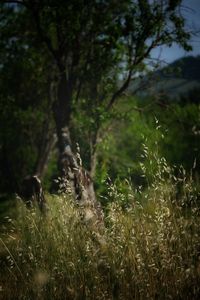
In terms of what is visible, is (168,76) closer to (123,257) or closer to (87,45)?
(87,45)

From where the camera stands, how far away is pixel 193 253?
3.95 m

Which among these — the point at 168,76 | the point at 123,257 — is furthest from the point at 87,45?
the point at 123,257

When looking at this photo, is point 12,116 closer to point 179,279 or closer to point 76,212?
point 76,212

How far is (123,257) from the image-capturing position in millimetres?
4137

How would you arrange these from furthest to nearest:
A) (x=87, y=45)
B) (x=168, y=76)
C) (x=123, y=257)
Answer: (x=168, y=76)
(x=87, y=45)
(x=123, y=257)

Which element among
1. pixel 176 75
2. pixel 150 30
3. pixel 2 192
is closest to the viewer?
pixel 150 30

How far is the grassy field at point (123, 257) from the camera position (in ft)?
12.9

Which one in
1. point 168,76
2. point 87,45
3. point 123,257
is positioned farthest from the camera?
point 168,76

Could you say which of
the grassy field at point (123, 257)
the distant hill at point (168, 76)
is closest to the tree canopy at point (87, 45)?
the distant hill at point (168, 76)

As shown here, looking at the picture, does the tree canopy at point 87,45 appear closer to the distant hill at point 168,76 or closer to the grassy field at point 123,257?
the distant hill at point 168,76

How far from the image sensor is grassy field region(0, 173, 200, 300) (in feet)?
12.9

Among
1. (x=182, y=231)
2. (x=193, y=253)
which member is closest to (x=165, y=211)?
(x=182, y=231)

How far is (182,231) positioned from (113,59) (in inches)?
314

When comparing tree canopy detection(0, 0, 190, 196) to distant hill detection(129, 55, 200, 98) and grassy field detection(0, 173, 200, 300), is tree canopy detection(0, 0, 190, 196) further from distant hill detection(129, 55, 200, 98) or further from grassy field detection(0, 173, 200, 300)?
grassy field detection(0, 173, 200, 300)
